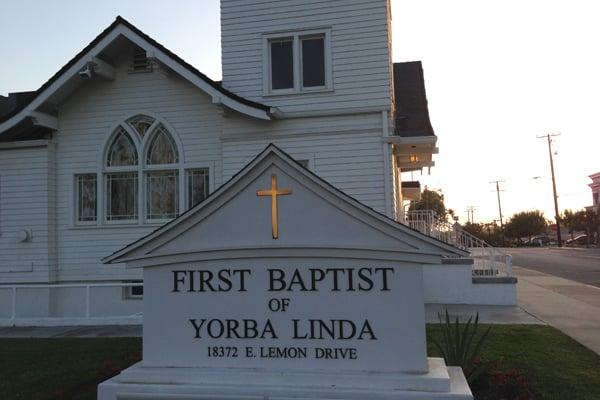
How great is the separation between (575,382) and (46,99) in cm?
1214

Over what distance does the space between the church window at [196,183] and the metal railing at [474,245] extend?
20.0 ft

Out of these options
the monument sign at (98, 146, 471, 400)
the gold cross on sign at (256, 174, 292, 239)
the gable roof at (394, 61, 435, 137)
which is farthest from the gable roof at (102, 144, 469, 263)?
the gable roof at (394, 61, 435, 137)

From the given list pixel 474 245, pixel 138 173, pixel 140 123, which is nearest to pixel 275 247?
pixel 138 173

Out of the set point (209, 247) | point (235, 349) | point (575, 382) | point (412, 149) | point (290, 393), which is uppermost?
point (412, 149)

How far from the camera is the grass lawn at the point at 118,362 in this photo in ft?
20.6

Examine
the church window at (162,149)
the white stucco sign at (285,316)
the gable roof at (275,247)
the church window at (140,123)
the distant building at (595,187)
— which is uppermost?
the distant building at (595,187)

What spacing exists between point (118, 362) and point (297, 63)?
26.5ft

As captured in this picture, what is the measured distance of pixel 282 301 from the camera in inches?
179

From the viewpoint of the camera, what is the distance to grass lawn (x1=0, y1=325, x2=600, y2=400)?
629 cm

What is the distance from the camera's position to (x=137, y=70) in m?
14.1

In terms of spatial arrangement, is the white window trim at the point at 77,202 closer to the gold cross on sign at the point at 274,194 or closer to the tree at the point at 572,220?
the gold cross on sign at the point at 274,194

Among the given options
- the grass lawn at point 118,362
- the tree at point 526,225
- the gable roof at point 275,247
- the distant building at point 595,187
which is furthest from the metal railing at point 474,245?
the tree at point 526,225

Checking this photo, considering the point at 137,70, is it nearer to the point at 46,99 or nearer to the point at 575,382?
the point at 46,99

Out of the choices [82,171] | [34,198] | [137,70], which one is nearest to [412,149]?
[137,70]
